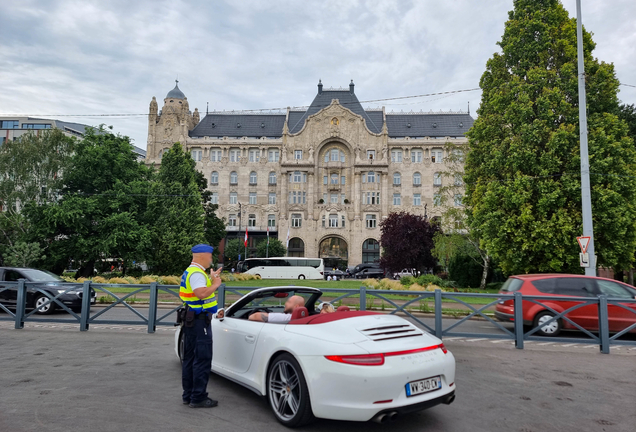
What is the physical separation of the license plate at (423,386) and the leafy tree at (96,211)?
31528mm

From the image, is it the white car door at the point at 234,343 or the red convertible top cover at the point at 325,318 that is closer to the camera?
the red convertible top cover at the point at 325,318

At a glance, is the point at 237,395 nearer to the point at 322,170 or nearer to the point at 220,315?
the point at 220,315

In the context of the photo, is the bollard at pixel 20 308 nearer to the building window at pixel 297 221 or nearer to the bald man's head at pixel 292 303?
the bald man's head at pixel 292 303

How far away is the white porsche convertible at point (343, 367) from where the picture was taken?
3838mm

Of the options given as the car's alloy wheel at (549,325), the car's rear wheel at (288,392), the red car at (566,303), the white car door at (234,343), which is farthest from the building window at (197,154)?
the car's rear wheel at (288,392)

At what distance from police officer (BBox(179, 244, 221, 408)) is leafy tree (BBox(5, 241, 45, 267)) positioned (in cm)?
3152

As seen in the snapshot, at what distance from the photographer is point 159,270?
38219 millimetres

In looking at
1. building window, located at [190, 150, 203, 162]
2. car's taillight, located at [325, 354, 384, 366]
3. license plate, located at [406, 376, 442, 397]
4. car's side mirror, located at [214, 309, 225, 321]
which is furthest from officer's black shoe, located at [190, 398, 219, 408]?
building window, located at [190, 150, 203, 162]

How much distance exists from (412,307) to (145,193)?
94.3 feet

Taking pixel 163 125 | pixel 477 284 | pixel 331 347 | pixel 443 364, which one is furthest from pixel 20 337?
pixel 163 125

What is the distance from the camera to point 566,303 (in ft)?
34.3

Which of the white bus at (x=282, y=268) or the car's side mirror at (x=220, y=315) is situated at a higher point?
the car's side mirror at (x=220, y=315)

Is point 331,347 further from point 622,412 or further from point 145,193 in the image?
point 145,193

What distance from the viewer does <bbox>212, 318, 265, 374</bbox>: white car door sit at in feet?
16.6
